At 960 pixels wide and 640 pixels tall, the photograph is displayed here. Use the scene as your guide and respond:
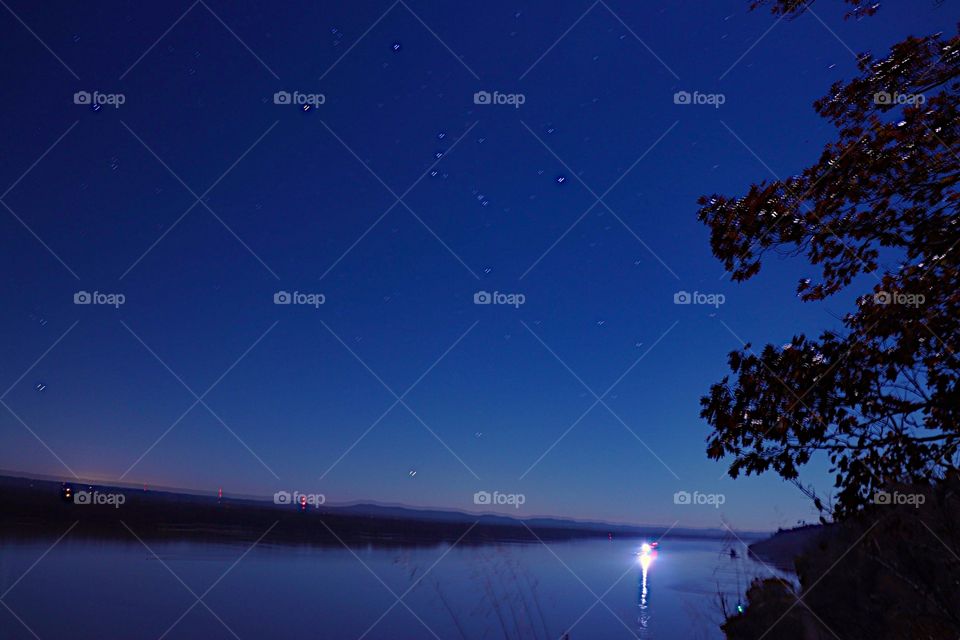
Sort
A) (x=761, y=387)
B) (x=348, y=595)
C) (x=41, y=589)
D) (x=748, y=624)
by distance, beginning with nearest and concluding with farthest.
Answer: (x=761, y=387), (x=748, y=624), (x=41, y=589), (x=348, y=595)

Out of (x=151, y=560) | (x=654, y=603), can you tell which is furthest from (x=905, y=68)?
(x=151, y=560)

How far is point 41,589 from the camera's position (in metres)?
17.5

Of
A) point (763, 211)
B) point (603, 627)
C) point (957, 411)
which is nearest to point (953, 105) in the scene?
point (763, 211)

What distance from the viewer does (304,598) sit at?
→ 19.8m

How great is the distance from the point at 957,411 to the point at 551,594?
22735mm

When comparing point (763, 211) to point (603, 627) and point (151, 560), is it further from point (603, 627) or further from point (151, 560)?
point (151, 560)

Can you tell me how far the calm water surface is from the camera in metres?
15.0

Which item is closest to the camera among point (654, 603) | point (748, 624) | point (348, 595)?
point (748, 624)

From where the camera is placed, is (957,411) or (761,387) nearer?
(957,411)

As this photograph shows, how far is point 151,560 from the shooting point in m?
25.1

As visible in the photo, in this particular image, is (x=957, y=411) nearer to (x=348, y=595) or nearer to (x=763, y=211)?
(x=763, y=211)

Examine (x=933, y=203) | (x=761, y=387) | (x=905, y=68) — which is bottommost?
(x=761, y=387)

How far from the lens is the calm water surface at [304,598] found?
15025 mm

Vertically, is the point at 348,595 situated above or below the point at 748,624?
above
